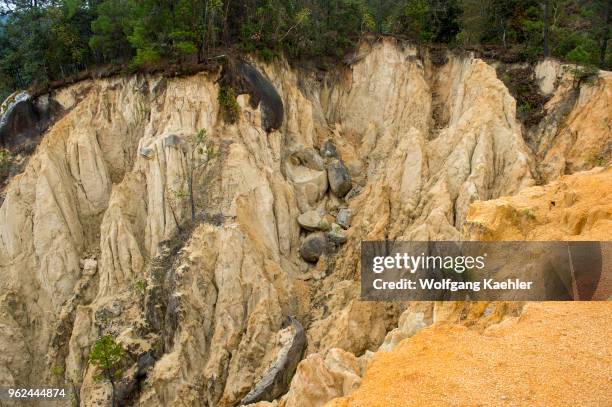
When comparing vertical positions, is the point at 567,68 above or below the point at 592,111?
above

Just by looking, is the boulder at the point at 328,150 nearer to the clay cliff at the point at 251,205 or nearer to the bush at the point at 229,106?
the clay cliff at the point at 251,205

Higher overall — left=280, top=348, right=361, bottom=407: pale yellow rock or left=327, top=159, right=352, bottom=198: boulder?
left=327, top=159, right=352, bottom=198: boulder

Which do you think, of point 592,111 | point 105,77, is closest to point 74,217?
point 105,77

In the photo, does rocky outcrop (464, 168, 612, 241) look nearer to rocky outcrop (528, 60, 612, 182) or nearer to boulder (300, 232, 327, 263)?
rocky outcrop (528, 60, 612, 182)

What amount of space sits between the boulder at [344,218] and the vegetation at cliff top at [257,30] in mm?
10792

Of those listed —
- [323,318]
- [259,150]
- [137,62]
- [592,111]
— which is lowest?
[323,318]

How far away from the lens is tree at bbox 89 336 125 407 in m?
16.9

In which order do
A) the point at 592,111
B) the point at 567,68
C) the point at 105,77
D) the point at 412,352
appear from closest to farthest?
1. the point at 412,352
2. the point at 592,111
3. the point at 567,68
4. the point at 105,77

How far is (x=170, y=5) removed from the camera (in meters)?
24.9

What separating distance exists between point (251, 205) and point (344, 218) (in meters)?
4.88

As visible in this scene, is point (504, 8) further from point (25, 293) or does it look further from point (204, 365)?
point (25, 293)

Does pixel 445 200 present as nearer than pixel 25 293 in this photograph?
Yes

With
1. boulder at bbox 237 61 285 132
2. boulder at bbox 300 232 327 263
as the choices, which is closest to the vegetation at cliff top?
boulder at bbox 237 61 285 132

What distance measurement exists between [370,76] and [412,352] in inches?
900
